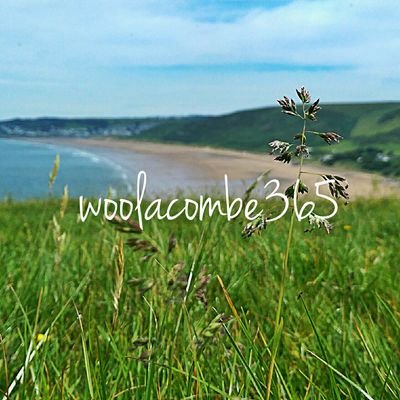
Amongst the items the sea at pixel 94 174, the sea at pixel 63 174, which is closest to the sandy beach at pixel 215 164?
the sea at pixel 94 174

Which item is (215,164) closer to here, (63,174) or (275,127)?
(63,174)

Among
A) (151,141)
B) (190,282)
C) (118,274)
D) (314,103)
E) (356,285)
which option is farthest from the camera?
(151,141)

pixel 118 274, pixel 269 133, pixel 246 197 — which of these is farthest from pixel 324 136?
pixel 269 133

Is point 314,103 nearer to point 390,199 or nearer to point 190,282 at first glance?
point 190,282

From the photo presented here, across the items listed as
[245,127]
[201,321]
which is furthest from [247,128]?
[201,321]

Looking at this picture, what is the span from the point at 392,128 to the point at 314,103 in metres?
89.1

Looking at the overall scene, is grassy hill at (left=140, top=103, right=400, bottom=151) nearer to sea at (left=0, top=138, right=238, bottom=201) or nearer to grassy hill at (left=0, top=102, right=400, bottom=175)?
grassy hill at (left=0, top=102, right=400, bottom=175)

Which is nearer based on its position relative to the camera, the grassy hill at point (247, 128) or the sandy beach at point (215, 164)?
the sandy beach at point (215, 164)

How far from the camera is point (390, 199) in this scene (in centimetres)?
1051

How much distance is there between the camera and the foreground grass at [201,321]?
1.43 metres

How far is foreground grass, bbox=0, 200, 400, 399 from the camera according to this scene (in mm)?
1429

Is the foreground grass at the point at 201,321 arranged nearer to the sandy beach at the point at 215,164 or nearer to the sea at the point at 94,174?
the sandy beach at the point at 215,164

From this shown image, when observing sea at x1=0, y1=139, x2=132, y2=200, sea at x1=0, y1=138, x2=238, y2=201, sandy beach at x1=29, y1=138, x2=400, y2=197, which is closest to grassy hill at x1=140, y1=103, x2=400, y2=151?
sandy beach at x1=29, y1=138, x2=400, y2=197

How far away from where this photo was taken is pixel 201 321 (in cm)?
226
